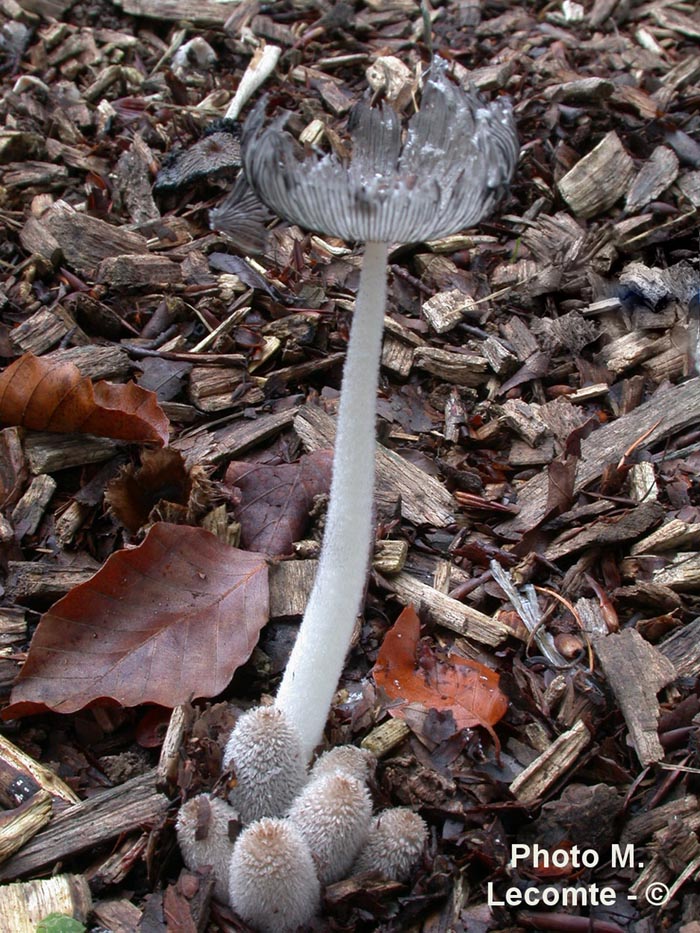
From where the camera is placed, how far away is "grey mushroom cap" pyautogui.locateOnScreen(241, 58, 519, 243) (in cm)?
164

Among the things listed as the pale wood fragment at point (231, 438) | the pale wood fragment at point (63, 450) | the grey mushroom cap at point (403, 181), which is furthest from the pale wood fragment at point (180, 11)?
the grey mushroom cap at point (403, 181)

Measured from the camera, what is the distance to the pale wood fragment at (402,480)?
10.0 feet

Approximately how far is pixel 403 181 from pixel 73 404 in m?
1.65

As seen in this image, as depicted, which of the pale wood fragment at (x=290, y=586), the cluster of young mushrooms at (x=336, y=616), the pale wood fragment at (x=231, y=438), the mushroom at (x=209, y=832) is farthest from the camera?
the pale wood fragment at (x=231, y=438)

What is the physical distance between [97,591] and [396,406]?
1373 mm

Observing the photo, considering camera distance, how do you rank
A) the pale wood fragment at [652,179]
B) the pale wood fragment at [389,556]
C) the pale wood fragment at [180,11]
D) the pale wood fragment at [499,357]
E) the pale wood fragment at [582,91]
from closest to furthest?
the pale wood fragment at [389,556], the pale wood fragment at [499,357], the pale wood fragment at [652,179], the pale wood fragment at [582,91], the pale wood fragment at [180,11]

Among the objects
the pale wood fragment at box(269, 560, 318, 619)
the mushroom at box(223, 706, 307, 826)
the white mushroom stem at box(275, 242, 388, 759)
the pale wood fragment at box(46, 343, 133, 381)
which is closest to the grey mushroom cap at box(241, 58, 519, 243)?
the white mushroom stem at box(275, 242, 388, 759)

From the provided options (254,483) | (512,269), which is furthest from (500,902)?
(512,269)

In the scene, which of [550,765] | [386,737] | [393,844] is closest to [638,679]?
[550,765]

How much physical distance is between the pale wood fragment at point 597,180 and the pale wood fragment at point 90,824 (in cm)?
292

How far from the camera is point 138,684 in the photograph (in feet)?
7.97

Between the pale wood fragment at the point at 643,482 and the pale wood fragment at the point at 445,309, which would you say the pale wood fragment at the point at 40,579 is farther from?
the pale wood fragment at the point at 643,482

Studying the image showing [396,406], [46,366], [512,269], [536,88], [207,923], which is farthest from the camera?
[536,88]

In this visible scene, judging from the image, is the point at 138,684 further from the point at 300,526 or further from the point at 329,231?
the point at 329,231
